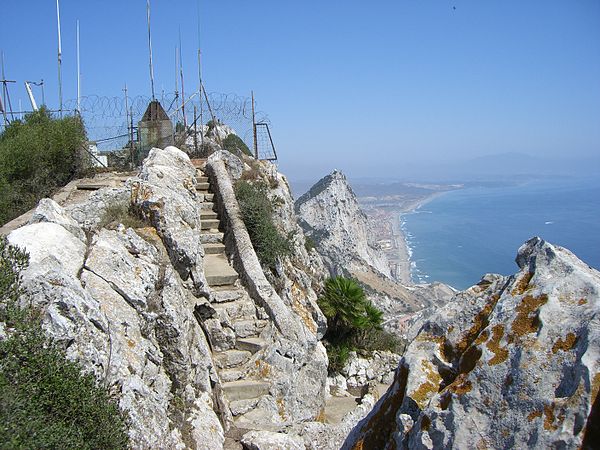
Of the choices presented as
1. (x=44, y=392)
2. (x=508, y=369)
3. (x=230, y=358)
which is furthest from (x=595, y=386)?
(x=230, y=358)

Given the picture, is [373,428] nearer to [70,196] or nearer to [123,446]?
[123,446]

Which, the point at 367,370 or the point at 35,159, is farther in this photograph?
the point at 35,159

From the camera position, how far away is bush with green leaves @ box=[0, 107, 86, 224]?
43.6 ft

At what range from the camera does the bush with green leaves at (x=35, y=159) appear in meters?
13.3

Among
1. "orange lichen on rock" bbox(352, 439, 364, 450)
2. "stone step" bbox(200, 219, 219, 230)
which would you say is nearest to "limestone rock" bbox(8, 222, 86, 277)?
"orange lichen on rock" bbox(352, 439, 364, 450)

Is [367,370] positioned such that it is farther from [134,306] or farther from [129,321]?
[129,321]

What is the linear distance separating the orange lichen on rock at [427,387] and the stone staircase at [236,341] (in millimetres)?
4959

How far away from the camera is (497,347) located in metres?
3.36

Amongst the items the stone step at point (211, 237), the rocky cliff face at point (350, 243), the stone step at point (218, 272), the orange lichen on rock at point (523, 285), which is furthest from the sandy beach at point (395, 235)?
the orange lichen on rock at point (523, 285)

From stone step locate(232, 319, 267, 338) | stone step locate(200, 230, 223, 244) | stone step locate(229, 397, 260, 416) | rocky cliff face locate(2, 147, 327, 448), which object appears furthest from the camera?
stone step locate(200, 230, 223, 244)

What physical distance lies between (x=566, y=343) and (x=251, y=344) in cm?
727

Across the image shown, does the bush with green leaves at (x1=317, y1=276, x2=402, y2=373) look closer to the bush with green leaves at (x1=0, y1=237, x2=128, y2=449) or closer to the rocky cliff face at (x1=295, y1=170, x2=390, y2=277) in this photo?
the bush with green leaves at (x1=0, y1=237, x2=128, y2=449)

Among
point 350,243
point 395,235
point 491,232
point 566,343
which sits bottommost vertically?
point 395,235

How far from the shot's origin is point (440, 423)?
326cm
